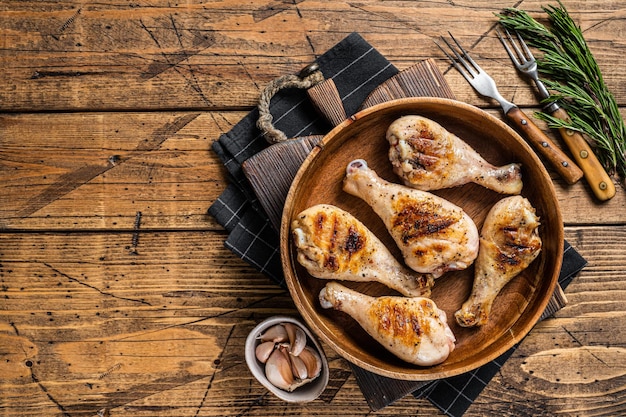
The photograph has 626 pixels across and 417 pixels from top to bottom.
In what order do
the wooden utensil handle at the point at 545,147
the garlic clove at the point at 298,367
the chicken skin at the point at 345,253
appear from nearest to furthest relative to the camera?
the chicken skin at the point at 345,253
the garlic clove at the point at 298,367
the wooden utensil handle at the point at 545,147

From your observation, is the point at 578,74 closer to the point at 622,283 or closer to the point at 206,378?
the point at 622,283

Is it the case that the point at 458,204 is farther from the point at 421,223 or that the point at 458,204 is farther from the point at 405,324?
the point at 405,324

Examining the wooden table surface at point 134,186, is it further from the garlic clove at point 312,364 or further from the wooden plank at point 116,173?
the garlic clove at point 312,364

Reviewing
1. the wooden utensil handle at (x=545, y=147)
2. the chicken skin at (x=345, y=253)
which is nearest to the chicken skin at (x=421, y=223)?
the chicken skin at (x=345, y=253)

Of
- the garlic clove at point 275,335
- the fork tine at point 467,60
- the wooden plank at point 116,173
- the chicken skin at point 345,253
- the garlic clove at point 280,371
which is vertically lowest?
the garlic clove at point 280,371

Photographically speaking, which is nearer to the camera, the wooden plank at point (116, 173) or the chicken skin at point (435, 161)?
the chicken skin at point (435, 161)

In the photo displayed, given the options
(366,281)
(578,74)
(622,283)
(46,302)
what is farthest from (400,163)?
(46,302)

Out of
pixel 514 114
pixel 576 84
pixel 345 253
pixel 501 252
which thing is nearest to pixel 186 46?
pixel 345 253

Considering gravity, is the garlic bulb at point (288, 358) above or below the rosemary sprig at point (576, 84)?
below
